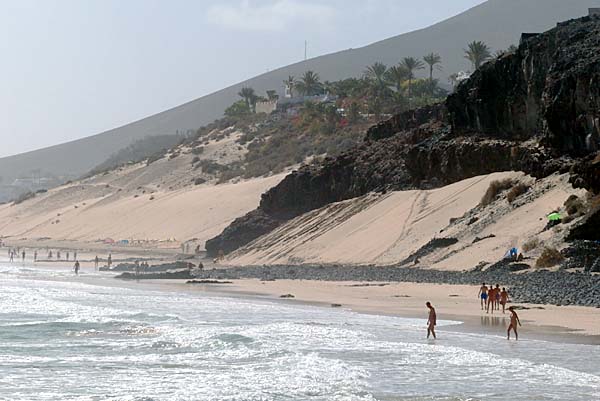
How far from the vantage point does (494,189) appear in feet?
148

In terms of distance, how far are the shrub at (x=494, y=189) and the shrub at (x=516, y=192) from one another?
1554 millimetres

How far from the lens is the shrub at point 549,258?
33.5 metres

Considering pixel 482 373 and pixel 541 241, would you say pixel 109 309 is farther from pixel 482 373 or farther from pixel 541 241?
pixel 482 373

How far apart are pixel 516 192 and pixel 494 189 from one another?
2452mm

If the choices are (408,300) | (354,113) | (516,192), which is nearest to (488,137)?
(516,192)

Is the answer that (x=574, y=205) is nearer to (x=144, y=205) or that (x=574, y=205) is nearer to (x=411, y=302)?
(x=411, y=302)

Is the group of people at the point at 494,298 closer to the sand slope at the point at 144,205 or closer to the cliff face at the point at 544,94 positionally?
the cliff face at the point at 544,94

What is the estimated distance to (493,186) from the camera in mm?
45406

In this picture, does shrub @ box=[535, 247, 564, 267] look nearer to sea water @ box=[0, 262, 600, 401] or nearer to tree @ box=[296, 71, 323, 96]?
sea water @ box=[0, 262, 600, 401]

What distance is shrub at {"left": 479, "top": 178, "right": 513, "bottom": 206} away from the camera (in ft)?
147

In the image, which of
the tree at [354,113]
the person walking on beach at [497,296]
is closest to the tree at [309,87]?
the tree at [354,113]

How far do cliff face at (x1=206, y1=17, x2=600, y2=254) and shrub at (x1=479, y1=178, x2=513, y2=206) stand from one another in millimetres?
990

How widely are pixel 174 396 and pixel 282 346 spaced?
649 cm

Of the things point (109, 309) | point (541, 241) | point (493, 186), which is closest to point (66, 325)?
point (109, 309)
